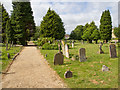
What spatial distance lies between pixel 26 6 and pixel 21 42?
531 inches

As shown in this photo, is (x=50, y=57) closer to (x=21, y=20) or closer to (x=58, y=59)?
A: (x=58, y=59)

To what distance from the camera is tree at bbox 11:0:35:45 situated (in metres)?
31.6

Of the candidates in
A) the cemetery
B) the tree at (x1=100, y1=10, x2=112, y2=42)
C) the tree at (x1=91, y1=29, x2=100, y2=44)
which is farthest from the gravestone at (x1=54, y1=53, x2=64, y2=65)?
the tree at (x1=100, y1=10, x2=112, y2=42)

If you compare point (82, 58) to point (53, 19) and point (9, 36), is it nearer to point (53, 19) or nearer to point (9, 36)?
point (9, 36)

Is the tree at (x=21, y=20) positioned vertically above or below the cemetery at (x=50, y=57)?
above

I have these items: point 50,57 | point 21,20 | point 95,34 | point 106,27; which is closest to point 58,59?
point 50,57

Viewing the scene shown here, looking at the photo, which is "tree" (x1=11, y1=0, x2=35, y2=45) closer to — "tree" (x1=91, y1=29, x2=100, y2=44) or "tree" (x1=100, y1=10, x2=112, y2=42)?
"tree" (x1=91, y1=29, x2=100, y2=44)

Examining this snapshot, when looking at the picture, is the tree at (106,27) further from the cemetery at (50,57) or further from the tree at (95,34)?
the tree at (95,34)

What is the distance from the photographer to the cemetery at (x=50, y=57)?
18.4 ft

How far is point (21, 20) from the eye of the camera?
3341 centimetres

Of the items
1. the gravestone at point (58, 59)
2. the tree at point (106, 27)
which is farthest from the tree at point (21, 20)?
the tree at point (106, 27)

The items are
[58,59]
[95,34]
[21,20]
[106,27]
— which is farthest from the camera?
[95,34]

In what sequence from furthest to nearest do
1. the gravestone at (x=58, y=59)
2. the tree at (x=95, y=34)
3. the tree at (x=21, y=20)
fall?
the tree at (x=95, y=34) → the tree at (x=21, y=20) → the gravestone at (x=58, y=59)

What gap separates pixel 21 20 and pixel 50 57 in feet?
85.0
